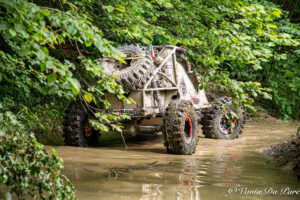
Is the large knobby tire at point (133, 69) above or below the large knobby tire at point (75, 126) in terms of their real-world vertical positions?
above

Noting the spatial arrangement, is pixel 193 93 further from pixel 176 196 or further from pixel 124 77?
pixel 176 196

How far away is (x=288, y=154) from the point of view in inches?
208

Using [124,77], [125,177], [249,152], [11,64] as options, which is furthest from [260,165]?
[11,64]

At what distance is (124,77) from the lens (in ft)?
20.2

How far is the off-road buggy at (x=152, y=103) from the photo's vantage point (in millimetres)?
5969

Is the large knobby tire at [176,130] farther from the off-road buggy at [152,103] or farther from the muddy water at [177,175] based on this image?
the muddy water at [177,175]

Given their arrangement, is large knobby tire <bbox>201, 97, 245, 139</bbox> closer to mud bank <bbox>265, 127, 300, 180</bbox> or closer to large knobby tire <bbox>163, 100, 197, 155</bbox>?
mud bank <bbox>265, 127, 300, 180</bbox>

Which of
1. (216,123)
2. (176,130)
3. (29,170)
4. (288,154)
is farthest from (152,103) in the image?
(29,170)

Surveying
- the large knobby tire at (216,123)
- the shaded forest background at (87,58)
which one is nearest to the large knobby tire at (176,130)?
the shaded forest background at (87,58)

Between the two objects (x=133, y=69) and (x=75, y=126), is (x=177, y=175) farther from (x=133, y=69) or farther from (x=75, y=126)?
(x=75, y=126)

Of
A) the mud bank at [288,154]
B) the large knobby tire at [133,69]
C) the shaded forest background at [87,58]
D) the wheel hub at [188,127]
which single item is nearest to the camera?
the shaded forest background at [87,58]

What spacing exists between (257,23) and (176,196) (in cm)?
→ 370

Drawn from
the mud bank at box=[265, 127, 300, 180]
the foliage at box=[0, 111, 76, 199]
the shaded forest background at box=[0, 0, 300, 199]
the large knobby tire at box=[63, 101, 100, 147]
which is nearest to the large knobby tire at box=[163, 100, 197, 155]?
the shaded forest background at box=[0, 0, 300, 199]

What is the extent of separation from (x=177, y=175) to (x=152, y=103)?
A: 252cm
